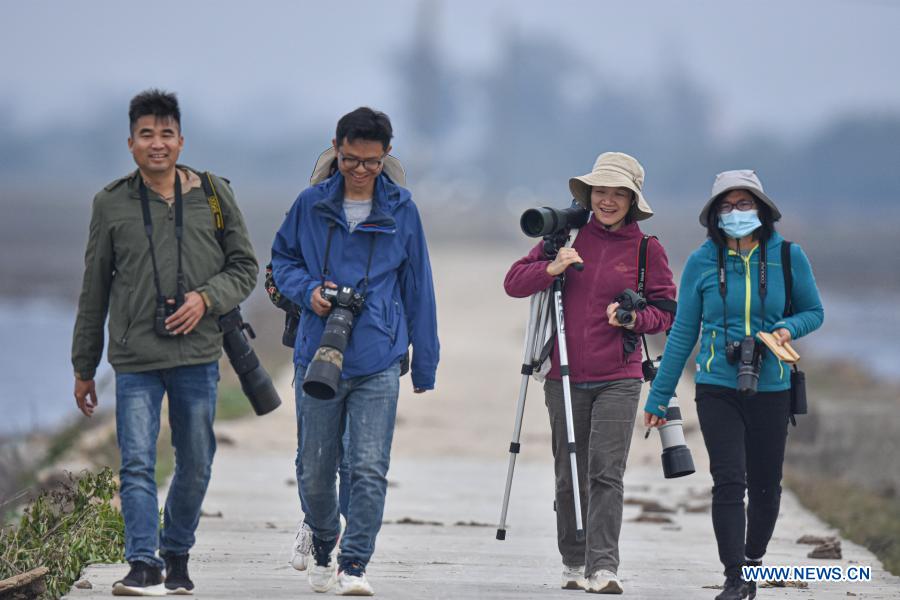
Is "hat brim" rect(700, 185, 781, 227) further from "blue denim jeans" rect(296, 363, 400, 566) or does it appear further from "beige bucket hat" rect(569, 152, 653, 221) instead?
"blue denim jeans" rect(296, 363, 400, 566)

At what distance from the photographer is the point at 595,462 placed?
23.8 feet

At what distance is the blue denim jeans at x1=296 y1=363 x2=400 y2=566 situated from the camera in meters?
6.74

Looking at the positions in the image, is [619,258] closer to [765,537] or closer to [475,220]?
Result: [765,537]

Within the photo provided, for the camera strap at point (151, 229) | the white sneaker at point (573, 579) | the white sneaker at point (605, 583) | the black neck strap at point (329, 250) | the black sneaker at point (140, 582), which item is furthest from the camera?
the white sneaker at point (573, 579)

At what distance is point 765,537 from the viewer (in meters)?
7.09

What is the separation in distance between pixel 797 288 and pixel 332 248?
193cm

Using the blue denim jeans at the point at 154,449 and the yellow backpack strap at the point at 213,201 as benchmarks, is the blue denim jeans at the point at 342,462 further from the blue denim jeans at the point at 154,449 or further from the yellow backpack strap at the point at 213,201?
the yellow backpack strap at the point at 213,201

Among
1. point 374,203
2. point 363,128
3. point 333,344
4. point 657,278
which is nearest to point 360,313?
point 333,344

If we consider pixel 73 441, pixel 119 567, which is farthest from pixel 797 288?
pixel 73 441

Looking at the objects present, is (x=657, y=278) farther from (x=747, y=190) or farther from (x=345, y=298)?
(x=345, y=298)

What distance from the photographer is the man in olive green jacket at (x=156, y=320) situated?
6.54 meters

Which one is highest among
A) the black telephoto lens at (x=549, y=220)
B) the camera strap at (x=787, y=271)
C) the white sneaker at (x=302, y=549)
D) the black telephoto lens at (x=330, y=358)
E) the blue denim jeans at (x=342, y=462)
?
the black telephoto lens at (x=549, y=220)

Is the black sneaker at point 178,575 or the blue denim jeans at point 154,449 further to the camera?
the black sneaker at point 178,575

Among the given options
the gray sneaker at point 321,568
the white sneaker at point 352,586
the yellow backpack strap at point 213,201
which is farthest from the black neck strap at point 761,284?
the yellow backpack strap at point 213,201
